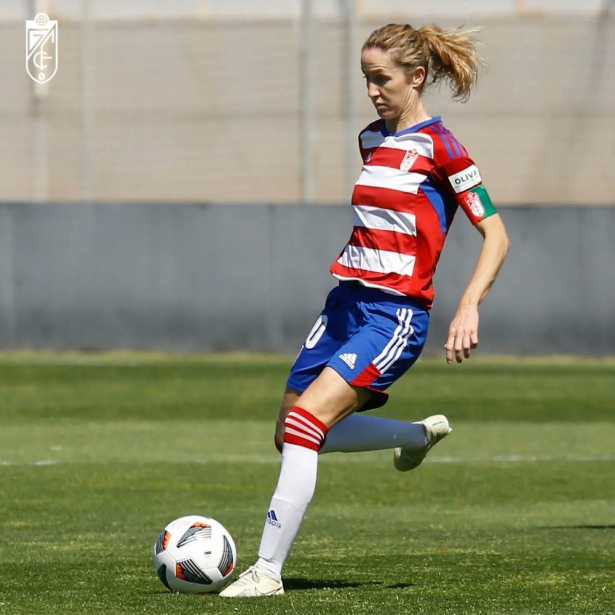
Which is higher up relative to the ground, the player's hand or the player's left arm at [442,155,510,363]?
the player's left arm at [442,155,510,363]

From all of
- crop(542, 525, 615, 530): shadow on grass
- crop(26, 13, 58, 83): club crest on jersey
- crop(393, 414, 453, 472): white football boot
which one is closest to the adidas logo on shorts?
crop(393, 414, 453, 472): white football boot

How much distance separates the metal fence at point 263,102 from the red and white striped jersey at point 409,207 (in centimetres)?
1408

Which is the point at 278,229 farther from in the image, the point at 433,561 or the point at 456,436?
the point at 433,561

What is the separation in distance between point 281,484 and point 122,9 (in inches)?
616

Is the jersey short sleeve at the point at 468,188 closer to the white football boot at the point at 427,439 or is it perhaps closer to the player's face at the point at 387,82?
the player's face at the point at 387,82

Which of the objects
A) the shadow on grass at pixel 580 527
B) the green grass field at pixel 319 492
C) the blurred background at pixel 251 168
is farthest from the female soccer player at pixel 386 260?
the blurred background at pixel 251 168

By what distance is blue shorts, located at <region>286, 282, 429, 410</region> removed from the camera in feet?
17.1

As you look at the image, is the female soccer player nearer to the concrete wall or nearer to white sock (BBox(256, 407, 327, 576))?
white sock (BBox(256, 407, 327, 576))

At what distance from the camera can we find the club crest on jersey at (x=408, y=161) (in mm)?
5348

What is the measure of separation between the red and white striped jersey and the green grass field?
1158 millimetres

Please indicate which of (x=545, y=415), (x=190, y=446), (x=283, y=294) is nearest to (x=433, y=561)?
(x=190, y=446)

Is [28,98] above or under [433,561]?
above

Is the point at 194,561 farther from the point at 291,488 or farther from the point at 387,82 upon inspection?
the point at 387,82

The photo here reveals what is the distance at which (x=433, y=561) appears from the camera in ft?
20.0
